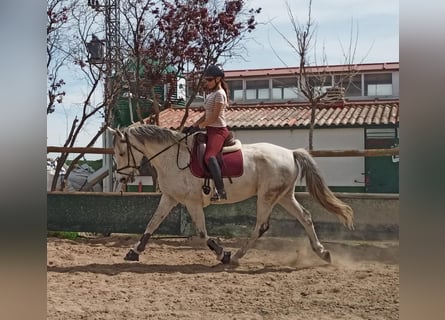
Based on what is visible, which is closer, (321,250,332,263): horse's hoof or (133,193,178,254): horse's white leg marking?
(321,250,332,263): horse's hoof

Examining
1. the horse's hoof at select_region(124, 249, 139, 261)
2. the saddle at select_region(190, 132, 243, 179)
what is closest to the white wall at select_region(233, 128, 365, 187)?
the saddle at select_region(190, 132, 243, 179)

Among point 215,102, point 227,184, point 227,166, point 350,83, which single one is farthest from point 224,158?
point 350,83

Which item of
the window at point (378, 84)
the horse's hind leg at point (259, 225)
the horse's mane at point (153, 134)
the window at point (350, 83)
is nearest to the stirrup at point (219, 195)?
the horse's hind leg at point (259, 225)

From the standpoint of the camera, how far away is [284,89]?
411cm

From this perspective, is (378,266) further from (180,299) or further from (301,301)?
(180,299)

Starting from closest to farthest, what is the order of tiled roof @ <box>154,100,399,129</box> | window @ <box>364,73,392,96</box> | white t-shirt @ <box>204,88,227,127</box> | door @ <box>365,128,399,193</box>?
window @ <box>364,73,392,96</box>, door @ <box>365,128,399,193</box>, tiled roof @ <box>154,100,399,129</box>, white t-shirt @ <box>204,88,227,127</box>

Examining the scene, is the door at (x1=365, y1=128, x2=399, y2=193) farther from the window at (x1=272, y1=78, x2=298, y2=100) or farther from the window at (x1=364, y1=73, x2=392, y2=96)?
the window at (x1=272, y1=78, x2=298, y2=100)

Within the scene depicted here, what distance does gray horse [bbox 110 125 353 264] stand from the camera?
418 centimetres

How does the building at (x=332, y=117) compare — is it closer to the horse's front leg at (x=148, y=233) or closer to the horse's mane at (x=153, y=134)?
the horse's mane at (x=153, y=134)

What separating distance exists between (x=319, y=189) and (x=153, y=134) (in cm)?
133

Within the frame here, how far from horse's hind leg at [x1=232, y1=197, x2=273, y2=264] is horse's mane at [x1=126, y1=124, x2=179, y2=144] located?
0.83 meters

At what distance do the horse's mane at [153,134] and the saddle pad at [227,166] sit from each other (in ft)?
0.84

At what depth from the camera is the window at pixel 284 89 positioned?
4004 millimetres
